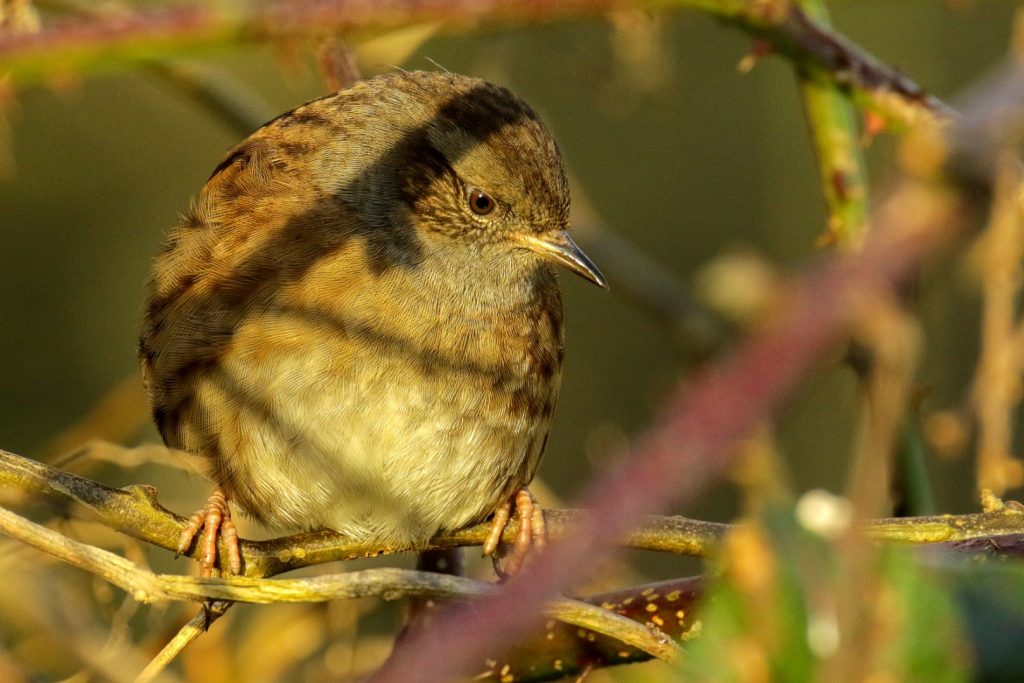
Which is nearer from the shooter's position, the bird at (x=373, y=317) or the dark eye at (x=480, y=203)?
the bird at (x=373, y=317)

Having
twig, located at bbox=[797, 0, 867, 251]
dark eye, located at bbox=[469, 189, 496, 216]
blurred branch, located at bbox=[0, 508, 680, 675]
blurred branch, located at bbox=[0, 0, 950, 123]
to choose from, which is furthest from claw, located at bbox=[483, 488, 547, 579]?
blurred branch, located at bbox=[0, 0, 950, 123]

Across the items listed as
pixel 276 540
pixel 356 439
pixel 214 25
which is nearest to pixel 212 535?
pixel 276 540

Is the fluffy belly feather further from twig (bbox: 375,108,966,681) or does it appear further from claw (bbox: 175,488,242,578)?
twig (bbox: 375,108,966,681)

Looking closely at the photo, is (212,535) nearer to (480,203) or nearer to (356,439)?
(356,439)

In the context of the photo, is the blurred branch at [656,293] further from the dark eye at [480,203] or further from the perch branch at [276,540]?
the perch branch at [276,540]

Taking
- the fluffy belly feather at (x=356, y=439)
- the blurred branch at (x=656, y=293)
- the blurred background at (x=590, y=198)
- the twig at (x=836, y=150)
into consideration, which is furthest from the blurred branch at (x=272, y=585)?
the blurred background at (x=590, y=198)

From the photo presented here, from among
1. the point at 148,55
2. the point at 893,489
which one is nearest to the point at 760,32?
the point at 893,489
